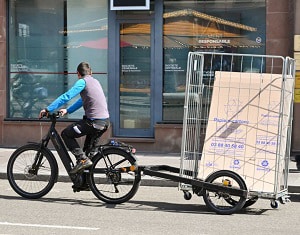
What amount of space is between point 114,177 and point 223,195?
1473 millimetres

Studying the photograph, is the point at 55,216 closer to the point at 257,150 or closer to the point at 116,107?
the point at 257,150

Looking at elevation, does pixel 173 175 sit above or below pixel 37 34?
below

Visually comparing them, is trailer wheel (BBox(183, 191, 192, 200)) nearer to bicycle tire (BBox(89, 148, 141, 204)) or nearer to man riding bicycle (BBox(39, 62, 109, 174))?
bicycle tire (BBox(89, 148, 141, 204))

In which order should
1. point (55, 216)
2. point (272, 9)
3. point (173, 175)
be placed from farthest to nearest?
point (272, 9) → point (173, 175) → point (55, 216)

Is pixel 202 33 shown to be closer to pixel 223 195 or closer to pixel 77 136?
pixel 77 136

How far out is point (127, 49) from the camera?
14.8 metres

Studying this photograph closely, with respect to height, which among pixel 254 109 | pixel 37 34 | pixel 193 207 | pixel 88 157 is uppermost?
pixel 37 34

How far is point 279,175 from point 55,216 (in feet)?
9.11

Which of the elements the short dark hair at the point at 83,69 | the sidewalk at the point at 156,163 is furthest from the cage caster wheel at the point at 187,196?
the short dark hair at the point at 83,69

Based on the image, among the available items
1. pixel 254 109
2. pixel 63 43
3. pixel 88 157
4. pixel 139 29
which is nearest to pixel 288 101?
pixel 254 109

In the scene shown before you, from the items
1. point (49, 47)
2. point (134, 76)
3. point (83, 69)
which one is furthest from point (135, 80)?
point (83, 69)

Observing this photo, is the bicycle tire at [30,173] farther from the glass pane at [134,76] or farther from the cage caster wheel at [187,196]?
the glass pane at [134,76]

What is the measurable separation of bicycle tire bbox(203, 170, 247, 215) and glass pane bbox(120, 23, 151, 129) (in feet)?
20.0

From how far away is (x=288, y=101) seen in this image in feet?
29.0
